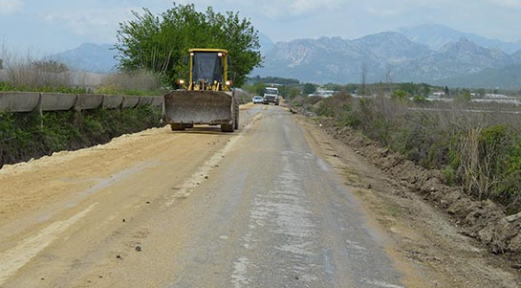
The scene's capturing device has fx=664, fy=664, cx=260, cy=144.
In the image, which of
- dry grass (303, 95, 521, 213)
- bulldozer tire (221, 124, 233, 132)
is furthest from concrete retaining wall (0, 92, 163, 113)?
dry grass (303, 95, 521, 213)

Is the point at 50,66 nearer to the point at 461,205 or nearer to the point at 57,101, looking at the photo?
the point at 57,101

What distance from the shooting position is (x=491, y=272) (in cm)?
747

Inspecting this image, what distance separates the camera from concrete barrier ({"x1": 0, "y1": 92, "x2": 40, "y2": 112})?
48.2 feet

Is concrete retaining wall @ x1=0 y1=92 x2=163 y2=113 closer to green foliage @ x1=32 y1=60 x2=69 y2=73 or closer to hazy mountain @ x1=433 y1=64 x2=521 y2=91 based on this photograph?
green foliage @ x1=32 y1=60 x2=69 y2=73

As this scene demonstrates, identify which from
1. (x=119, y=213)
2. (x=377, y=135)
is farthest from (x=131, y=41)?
(x=119, y=213)

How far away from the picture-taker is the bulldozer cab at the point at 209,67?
2592 cm

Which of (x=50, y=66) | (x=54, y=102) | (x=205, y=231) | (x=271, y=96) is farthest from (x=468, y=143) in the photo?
(x=271, y=96)

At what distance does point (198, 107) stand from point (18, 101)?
28.8 ft

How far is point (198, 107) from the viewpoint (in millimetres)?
23375

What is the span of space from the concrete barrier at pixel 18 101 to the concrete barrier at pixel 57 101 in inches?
19.9

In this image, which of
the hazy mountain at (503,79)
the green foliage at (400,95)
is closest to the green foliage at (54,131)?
the green foliage at (400,95)

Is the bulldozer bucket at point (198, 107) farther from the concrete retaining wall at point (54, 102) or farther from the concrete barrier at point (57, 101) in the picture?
the concrete barrier at point (57, 101)

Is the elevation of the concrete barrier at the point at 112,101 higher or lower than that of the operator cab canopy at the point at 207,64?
lower

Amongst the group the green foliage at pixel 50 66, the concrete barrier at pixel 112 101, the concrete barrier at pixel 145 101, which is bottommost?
the concrete barrier at pixel 145 101
